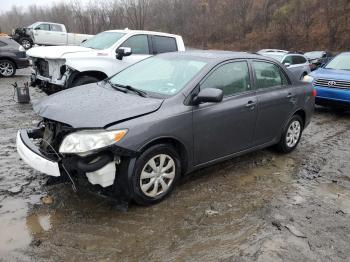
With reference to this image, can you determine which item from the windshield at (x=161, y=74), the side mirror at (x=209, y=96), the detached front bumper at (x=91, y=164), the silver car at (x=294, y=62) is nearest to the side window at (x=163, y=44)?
the windshield at (x=161, y=74)

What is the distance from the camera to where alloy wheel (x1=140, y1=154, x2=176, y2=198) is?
12.1 ft

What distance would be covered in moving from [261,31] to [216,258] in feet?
132

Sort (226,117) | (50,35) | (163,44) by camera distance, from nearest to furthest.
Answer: (226,117) → (163,44) → (50,35)

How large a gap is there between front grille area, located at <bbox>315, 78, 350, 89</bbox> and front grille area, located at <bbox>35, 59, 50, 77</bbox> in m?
6.70

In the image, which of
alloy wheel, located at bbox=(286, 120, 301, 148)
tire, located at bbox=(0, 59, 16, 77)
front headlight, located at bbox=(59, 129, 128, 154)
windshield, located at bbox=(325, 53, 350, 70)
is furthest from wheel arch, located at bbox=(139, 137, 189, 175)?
tire, located at bbox=(0, 59, 16, 77)

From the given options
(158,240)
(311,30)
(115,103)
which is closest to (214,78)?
(115,103)

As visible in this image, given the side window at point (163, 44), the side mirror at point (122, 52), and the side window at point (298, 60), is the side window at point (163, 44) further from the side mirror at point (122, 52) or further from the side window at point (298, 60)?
the side window at point (298, 60)

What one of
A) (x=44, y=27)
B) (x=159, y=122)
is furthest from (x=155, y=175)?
(x=44, y=27)

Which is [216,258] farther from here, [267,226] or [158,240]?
[267,226]

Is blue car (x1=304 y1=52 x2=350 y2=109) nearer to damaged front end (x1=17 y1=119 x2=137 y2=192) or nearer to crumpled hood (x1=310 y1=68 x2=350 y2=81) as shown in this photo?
crumpled hood (x1=310 y1=68 x2=350 y2=81)

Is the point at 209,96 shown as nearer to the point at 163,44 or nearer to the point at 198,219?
the point at 198,219

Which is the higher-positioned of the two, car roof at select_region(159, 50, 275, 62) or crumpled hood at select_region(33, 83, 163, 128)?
car roof at select_region(159, 50, 275, 62)

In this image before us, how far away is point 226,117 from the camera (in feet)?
14.3

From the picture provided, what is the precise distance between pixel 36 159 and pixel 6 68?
37.5ft
